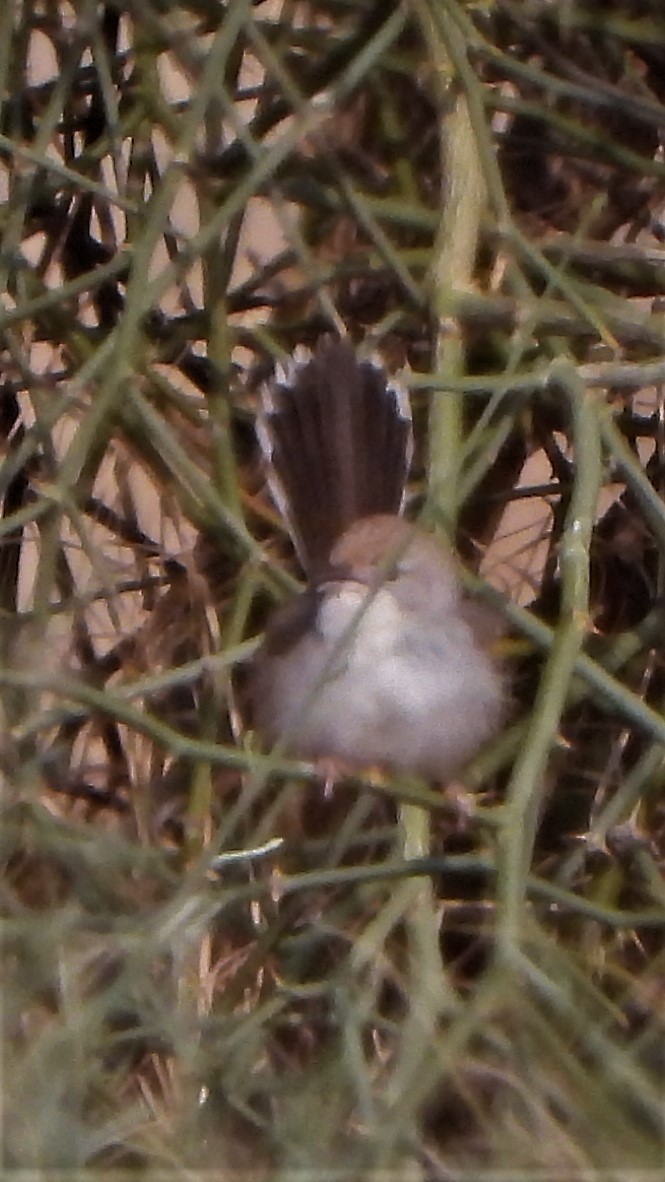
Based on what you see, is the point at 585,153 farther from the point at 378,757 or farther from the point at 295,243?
the point at 378,757

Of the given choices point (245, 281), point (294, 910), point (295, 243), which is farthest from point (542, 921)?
point (245, 281)

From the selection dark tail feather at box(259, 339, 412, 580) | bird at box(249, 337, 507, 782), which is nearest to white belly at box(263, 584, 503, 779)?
bird at box(249, 337, 507, 782)

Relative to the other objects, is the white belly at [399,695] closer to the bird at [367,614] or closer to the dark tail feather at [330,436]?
the bird at [367,614]

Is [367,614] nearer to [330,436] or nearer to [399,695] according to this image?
[399,695]

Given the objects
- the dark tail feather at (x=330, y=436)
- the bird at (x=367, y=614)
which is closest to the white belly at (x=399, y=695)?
the bird at (x=367, y=614)

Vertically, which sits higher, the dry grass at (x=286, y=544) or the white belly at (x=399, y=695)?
the dry grass at (x=286, y=544)

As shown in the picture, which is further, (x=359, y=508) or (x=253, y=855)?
(x=359, y=508)

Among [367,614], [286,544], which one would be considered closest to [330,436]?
[286,544]
